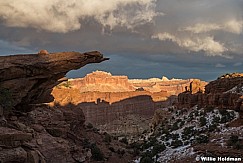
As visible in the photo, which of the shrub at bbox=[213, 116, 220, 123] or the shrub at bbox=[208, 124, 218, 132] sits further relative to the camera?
the shrub at bbox=[213, 116, 220, 123]

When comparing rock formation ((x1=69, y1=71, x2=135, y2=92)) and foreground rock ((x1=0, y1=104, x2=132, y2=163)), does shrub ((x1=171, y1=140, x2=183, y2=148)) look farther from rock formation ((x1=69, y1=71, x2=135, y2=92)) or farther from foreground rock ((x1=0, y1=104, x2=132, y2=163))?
rock formation ((x1=69, y1=71, x2=135, y2=92))

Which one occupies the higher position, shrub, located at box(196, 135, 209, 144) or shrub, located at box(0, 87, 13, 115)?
shrub, located at box(0, 87, 13, 115)

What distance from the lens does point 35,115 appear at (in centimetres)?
2459

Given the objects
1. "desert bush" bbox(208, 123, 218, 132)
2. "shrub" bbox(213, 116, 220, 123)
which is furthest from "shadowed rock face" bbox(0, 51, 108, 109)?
"shrub" bbox(213, 116, 220, 123)

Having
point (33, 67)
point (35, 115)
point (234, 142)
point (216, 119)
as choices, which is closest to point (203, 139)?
point (234, 142)

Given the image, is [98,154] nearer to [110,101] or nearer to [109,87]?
[110,101]

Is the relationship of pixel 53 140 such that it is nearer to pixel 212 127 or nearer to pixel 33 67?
pixel 33 67

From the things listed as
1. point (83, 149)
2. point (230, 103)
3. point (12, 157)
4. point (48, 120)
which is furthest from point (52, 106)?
point (230, 103)

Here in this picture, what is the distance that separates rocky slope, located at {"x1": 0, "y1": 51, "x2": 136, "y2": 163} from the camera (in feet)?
48.8

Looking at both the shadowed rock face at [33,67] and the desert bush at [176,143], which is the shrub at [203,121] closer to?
the desert bush at [176,143]

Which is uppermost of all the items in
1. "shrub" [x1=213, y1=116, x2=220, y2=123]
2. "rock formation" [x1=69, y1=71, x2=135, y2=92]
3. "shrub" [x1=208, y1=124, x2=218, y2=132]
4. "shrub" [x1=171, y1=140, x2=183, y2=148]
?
"rock formation" [x1=69, y1=71, x2=135, y2=92]

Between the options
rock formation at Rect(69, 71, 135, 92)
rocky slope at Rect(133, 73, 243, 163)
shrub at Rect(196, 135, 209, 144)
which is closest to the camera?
rocky slope at Rect(133, 73, 243, 163)

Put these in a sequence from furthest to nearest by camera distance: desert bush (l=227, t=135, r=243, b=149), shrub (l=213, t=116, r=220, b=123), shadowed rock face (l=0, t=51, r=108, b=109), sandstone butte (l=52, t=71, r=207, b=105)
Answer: sandstone butte (l=52, t=71, r=207, b=105), shrub (l=213, t=116, r=220, b=123), desert bush (l=227, t=135, r=243, b=149), shadowed rock face (l=0, t=51, r=108, b=109)

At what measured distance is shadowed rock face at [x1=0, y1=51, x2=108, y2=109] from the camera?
18.9m
